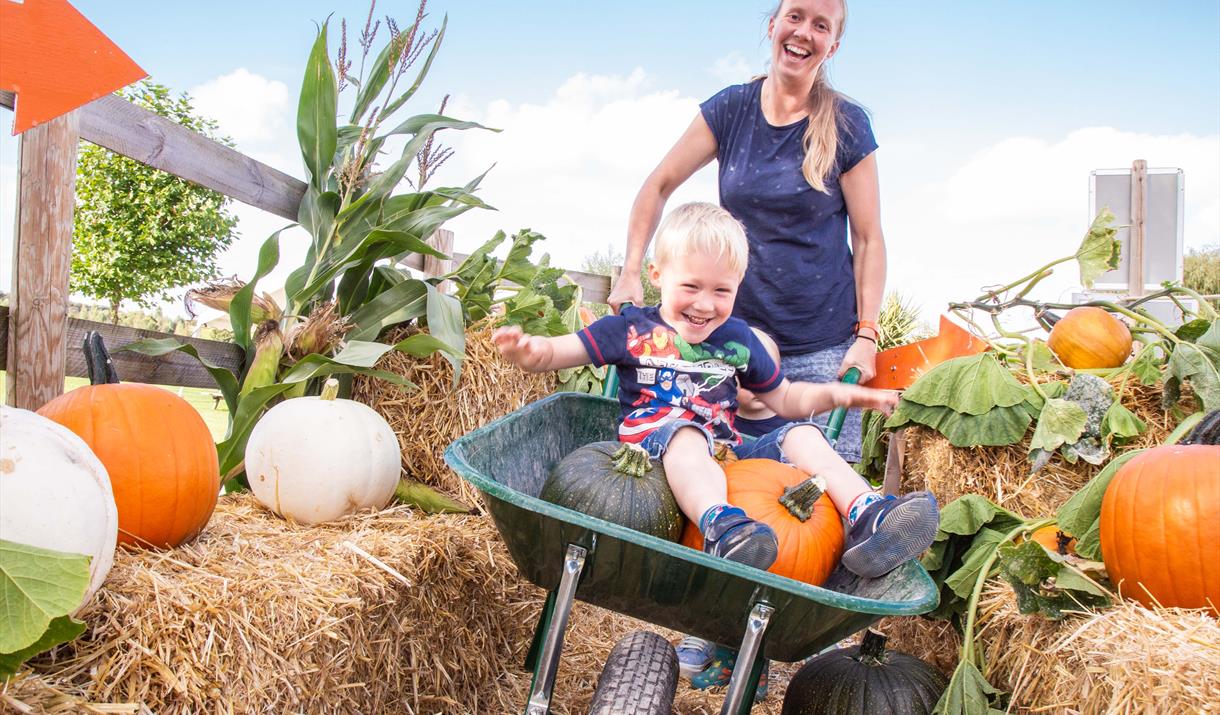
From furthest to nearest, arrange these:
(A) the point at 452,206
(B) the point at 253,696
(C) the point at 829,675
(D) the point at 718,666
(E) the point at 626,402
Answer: (A) the point at 452,206 < (D) the point at 718,666 < (E) the point at 626,402 < (C) the point at 829,675 < (B) the point at 253,696

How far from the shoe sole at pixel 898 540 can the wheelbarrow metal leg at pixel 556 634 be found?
629 mm

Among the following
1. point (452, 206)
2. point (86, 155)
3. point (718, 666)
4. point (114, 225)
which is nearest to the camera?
point (718, 666)

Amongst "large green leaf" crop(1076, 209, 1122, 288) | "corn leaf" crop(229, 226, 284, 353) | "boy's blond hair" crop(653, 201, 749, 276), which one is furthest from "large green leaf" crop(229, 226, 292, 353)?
"large green leaf" crop(1076, 209, 1122, 288)

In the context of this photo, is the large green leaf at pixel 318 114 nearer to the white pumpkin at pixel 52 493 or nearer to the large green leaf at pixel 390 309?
the large green leaf at pixel 390 309

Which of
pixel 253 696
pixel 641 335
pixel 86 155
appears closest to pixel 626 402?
pixel 641 335

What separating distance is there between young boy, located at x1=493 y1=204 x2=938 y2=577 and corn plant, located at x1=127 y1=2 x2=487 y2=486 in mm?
669

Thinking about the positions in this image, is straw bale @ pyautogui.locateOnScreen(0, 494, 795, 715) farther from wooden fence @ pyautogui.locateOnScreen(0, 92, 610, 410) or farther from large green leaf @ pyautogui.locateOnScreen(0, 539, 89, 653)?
wooden fence @ pyautogui.locateOnScreen(0, 92, 610, 410)

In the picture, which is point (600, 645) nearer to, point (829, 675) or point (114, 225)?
point (829, 675)

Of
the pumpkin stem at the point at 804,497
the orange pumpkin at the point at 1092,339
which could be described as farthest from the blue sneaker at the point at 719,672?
the orange pumpkin at the point at 1092,339

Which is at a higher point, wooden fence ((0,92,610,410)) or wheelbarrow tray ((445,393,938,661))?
wooden fence ((0,92,610,410))

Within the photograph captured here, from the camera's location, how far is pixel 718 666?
2705mm

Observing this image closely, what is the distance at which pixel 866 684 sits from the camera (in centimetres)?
225

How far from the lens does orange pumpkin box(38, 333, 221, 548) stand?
6.66ft

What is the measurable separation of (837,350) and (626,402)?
1.08 m
